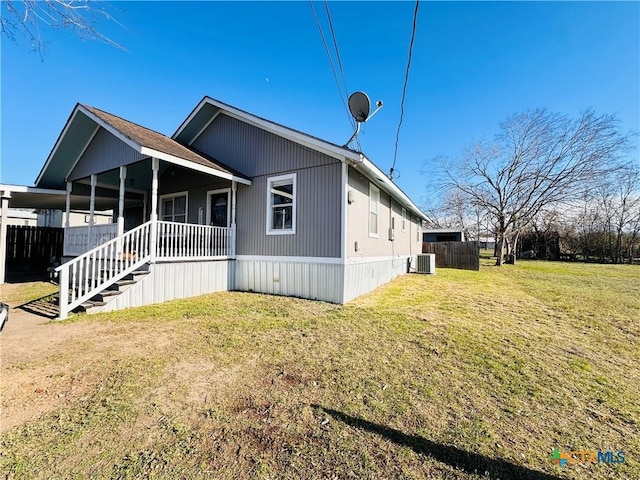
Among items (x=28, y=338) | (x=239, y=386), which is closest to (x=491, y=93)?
(x=239, y=386)

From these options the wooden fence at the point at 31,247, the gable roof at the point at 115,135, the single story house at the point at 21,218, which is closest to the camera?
the gable roof at the point at 115,135

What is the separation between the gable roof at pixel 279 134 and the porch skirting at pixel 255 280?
238cm

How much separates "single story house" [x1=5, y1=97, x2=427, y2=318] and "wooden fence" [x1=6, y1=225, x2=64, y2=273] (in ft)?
11.3

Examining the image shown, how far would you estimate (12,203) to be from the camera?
41.0 feet

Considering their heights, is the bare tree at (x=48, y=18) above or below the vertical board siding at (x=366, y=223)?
above

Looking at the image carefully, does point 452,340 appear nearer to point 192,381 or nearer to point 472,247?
point 192,381

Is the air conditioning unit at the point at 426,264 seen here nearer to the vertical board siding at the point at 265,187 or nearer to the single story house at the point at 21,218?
the vertical board siding at the point at 265,187

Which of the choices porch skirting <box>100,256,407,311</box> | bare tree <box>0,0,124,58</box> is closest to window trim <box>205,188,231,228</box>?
porch skirting <box>100,256,407,311</box>

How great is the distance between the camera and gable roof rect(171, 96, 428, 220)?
6.65m

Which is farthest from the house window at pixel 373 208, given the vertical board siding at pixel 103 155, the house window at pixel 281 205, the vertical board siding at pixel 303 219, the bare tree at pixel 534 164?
the bare tree at pixel 534 164

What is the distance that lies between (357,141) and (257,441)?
8943 mm

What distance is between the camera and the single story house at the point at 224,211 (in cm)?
658

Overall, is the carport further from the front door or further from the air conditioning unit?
the air conditioning unit

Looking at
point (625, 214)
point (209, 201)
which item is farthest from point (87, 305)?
point (625, 214)
